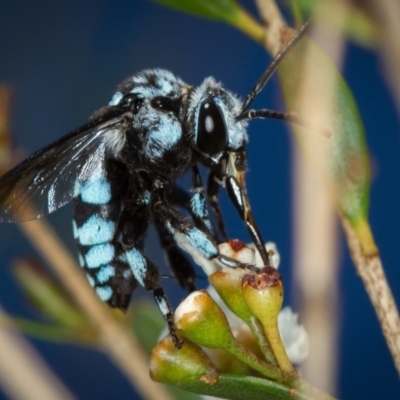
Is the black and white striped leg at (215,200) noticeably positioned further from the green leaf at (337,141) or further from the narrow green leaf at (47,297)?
the narrow green leaf at (47,297)

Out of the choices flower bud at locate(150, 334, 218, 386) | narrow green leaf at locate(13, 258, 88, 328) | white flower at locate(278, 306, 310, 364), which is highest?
narrow green leaf at locate(13, 258, 88, 328)

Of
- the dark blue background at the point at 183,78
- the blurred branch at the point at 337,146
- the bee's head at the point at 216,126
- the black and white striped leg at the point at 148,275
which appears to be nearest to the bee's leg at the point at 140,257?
the black and white striped leg at the point at 148,275

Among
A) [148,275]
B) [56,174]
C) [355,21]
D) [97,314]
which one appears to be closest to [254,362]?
[148,275]

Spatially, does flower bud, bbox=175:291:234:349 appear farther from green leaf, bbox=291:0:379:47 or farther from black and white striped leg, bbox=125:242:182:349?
green leaf, bbox=291:0:379:47

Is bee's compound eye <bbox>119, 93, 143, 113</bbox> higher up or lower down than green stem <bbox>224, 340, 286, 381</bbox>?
higher up

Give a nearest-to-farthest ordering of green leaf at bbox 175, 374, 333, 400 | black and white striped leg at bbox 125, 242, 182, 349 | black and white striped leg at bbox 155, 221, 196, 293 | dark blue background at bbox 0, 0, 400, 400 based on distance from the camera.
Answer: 1. green leaf at bbox 175, 374, 333, 400
2. black and white striped leg at bbox 125, 242, 182, 349
3. black and white striped leg at bbox 155, 221, 196, 293
4. dark blue background at bbox 0, 0, 400, 400

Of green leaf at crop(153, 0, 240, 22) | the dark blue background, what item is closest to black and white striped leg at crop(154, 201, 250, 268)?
green leaf at crop(153, 0, 240, 22)

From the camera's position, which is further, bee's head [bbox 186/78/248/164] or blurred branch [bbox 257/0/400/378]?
bee's head [bbox 186/78/248/164]
